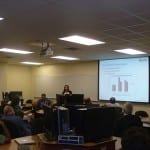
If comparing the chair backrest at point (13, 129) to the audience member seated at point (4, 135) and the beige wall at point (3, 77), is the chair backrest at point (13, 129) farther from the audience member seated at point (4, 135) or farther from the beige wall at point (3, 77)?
the beige wall at point (3, 77)

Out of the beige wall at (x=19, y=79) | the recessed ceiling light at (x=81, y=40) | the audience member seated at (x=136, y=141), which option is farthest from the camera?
the beige wall at (x=19, y=79)

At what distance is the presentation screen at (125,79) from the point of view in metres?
9.62

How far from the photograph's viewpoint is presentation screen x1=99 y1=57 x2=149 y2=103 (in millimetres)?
9617

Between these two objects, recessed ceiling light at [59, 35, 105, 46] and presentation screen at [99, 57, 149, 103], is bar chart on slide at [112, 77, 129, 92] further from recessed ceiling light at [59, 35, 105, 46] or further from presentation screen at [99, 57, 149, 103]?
recessed ceiling light at [59, 35, 105, 46]

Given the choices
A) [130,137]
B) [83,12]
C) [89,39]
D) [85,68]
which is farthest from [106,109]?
[85,68]

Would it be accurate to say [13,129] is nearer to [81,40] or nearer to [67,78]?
[81,40]

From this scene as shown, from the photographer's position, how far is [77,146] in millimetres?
Result: 2850

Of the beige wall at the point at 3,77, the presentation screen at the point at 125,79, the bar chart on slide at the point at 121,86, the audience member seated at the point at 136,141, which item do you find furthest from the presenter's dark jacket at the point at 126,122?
the beige wall at the point at 3,77

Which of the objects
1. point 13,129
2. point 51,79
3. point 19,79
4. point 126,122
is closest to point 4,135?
point 13,129

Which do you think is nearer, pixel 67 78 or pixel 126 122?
pixel 126 122

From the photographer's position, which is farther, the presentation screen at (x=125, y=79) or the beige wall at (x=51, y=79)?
the beige wall at (x=51, y=79)

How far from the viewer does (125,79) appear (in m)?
10.1

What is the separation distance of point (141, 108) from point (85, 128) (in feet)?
23.8

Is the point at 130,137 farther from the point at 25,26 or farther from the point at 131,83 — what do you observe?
the point at 131,83
